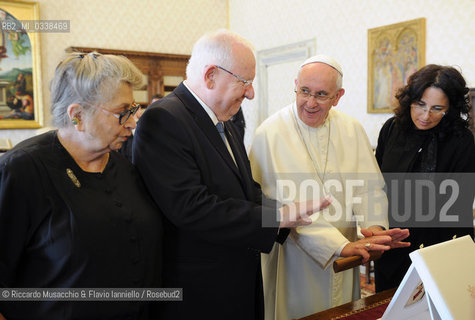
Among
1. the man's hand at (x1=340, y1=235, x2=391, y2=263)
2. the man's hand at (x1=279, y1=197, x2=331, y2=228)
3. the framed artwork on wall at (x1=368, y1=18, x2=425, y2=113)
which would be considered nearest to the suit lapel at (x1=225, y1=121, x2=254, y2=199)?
the man's hand at (x1=279, y1=197, x2=331, y2=228)

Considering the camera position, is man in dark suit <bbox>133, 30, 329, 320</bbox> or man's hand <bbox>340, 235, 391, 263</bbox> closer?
man in dark suit <bbox>133, 30, 329, 320</bbox>

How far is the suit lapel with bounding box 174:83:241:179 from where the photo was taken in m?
1.70

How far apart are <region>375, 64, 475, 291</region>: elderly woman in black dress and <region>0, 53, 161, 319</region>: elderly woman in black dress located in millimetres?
1591

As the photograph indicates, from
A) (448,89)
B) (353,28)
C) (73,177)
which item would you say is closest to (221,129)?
(73,177)

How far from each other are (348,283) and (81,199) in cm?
155

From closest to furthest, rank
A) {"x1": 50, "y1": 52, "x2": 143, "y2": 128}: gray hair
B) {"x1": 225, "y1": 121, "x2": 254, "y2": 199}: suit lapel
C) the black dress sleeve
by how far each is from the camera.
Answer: {"x1": 50, "y1": 52, "x2": 143, "y2": 128}: gray hair → {"x1": 225, "y1": 121, "x2": 254, "y2": 199}: suit lapel → the black dress sleeve

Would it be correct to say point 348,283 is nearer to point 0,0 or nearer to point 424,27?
point 424,27

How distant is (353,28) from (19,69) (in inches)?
189

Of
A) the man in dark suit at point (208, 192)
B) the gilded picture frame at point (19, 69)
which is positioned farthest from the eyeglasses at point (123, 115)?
the gilded picture frame at point (19, 69)

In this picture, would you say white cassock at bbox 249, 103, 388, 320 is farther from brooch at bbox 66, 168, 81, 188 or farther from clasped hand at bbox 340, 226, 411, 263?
brooch at bbox 66, 168, 81, 188

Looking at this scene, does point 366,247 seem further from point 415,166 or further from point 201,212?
point 415,166

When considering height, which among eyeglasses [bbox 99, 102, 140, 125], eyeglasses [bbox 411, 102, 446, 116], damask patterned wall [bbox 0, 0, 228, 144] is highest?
damask patterned wall [bbox 0, 0, 228, 144]

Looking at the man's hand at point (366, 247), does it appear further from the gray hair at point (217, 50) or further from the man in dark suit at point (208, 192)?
the gray hair at point (217, 50)

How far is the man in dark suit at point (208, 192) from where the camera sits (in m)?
1.52
